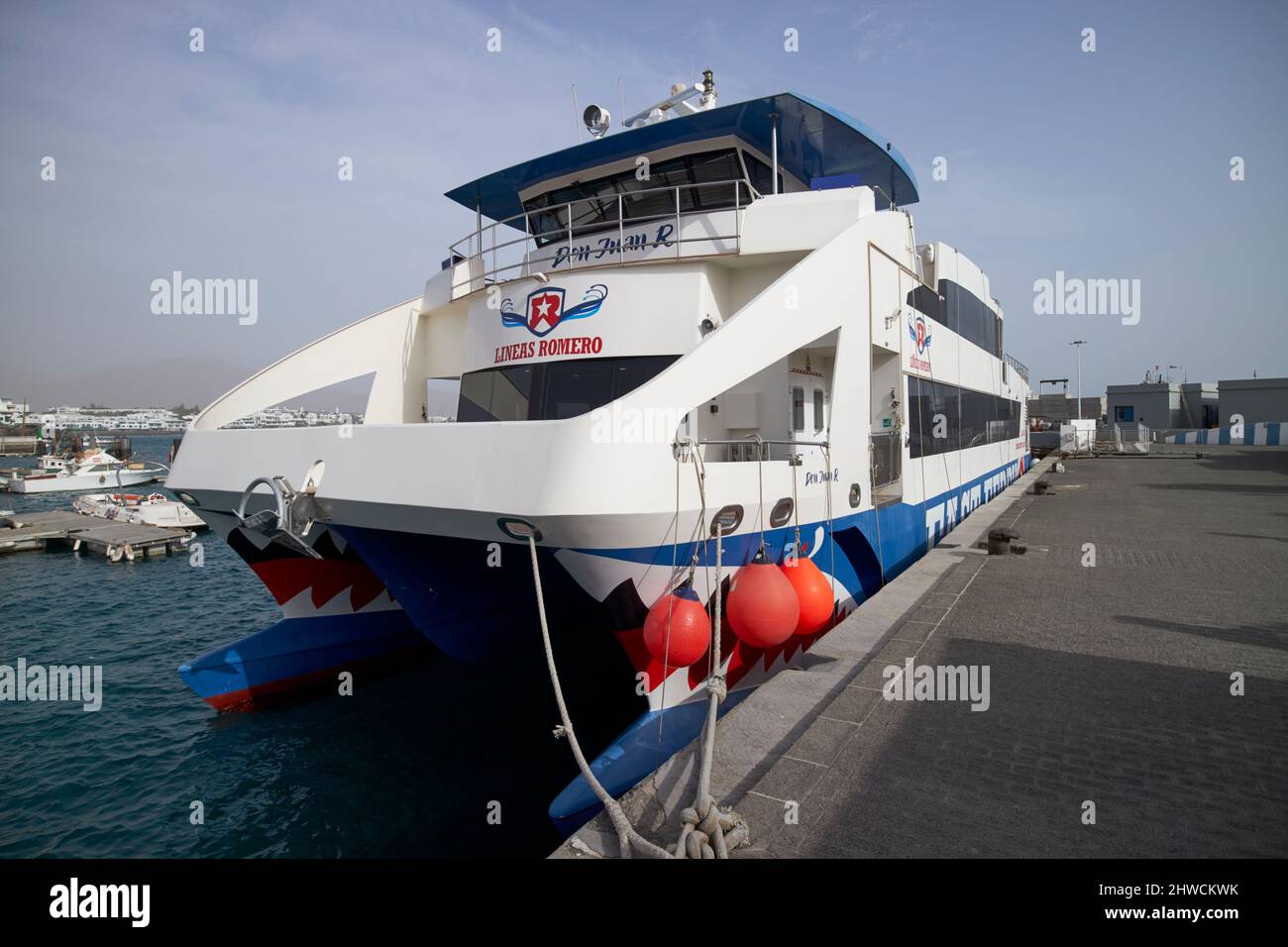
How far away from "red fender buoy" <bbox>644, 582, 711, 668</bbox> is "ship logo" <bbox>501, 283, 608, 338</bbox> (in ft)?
11.0

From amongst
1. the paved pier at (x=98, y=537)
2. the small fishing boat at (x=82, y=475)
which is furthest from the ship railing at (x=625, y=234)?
the small fishing boat at (x=82, y=475)

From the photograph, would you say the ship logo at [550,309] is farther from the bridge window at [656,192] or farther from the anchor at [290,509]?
the anchor at [290,509]

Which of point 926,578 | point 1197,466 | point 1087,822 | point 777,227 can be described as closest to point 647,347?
point 777,227

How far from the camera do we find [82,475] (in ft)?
143

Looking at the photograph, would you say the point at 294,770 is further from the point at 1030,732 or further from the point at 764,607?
the point at 1030,732

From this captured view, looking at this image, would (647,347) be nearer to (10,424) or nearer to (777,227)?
(777,227)

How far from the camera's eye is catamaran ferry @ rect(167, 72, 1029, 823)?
4.48 meters

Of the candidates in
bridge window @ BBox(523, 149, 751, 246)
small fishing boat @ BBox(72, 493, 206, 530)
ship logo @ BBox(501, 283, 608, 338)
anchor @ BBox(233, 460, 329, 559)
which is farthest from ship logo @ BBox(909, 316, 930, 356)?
small fishing boat @ BBox(72, 493, 206, 530)

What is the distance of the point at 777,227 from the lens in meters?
6.58

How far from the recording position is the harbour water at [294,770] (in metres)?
5.65

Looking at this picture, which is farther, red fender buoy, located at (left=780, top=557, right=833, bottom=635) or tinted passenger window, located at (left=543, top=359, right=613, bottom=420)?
tinted passenger window, located at (left=543, top=359, right=613, bottom=420)

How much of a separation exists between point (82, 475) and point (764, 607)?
175ft

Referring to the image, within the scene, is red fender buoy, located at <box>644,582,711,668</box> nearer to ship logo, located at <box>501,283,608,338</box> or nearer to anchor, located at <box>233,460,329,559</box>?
anchor, located at <box>233,460,329,559</box>
